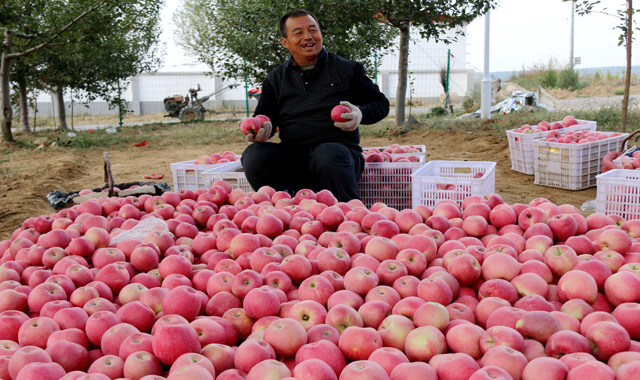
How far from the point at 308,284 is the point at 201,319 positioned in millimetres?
403

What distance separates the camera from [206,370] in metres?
1.30

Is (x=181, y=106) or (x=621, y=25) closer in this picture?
(x=621, y=25)

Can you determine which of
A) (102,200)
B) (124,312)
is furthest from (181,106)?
(124,312)

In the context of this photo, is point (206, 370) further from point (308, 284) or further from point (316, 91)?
point (316, 91)

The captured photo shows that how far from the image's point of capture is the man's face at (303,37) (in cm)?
388

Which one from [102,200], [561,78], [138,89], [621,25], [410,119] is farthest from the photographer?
[138,89]

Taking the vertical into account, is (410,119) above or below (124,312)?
above

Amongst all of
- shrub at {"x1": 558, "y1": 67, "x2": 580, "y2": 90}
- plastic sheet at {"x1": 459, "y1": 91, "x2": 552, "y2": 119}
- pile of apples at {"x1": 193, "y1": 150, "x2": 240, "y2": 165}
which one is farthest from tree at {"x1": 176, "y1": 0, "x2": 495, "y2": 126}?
shrub at {"x1": 558, "y1": 67, "x2": 580, "y2": 90}

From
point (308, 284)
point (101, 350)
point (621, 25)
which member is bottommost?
point (101, 350)

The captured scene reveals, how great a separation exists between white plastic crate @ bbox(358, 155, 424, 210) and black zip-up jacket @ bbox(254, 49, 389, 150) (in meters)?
0.30

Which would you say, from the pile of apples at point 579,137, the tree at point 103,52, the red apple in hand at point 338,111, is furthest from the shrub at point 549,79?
the red apple in hand at point 338,111

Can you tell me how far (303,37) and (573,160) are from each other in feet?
10.7

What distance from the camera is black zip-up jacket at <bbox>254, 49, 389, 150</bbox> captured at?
400 centimetres

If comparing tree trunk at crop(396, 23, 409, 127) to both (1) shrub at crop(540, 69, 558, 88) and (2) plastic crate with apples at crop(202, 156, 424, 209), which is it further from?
(1) shrub at crop(540, 69, 558, 88)
